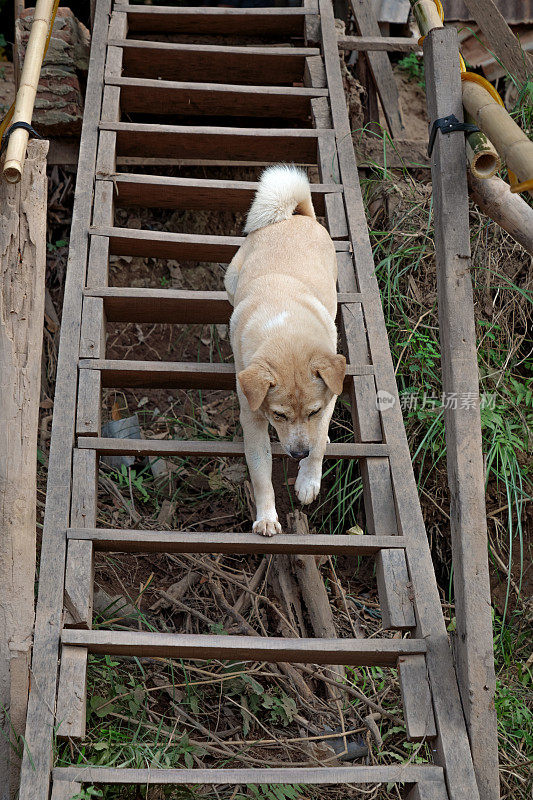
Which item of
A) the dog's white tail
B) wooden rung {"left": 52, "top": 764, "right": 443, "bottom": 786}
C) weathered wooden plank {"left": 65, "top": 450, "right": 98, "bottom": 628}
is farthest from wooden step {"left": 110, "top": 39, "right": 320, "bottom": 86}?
wooden rung {"left": 52, "top": 764, "right": 443, "bottom": 786}

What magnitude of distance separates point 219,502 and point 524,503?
1817 millimetres

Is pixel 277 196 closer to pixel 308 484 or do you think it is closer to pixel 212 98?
pixel 212 98

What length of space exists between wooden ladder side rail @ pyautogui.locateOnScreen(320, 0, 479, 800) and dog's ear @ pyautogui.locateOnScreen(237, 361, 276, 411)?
0.69 metres

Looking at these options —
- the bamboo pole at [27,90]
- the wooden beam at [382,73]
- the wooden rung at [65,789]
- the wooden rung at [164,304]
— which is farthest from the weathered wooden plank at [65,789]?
the wooden beam at [382,73]

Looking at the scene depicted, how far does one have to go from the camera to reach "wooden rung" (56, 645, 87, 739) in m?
2.70

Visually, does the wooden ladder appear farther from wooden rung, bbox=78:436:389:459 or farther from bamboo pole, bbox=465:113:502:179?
bamboo pole, bbox=465:113:502:179

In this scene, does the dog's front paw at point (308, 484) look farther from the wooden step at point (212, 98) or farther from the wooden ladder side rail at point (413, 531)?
the wooden step at point (212, 98)

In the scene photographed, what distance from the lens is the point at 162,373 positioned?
3852 mm

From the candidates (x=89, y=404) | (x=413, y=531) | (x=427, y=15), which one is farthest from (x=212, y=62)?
(x=413, y=531)

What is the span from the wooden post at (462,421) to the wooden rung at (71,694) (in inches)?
52.6

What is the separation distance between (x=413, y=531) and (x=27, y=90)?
249 cm

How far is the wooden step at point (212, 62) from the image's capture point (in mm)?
5238

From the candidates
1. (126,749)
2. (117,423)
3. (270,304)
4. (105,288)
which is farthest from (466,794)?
(117,423)

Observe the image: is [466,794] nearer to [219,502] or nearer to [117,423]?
[219,502]
